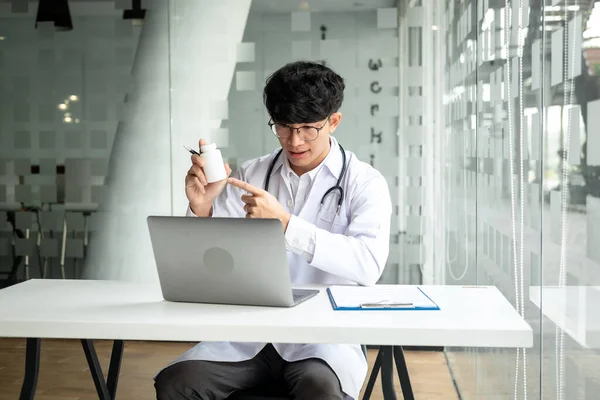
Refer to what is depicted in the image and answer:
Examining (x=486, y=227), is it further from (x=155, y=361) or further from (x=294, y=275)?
(x=155, y=361)

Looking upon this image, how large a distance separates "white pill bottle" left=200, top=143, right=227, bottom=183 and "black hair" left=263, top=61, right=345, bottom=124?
28 centimetres

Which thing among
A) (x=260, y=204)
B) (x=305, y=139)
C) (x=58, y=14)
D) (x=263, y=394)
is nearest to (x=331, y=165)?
(x=305, y=139)

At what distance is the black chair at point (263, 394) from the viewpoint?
1996 millimetres

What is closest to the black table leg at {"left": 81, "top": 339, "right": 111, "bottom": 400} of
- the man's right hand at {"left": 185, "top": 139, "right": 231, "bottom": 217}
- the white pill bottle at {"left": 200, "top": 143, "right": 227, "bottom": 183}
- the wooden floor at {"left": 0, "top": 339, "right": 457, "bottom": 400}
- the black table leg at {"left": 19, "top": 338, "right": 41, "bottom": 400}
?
the black table leg at {"left": 19, "top": 338, "right": 41, "bottom": 400}

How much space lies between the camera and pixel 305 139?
2.42 metres

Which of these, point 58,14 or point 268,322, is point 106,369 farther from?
point 268,322

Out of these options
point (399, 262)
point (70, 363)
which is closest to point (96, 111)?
point (70, 363)

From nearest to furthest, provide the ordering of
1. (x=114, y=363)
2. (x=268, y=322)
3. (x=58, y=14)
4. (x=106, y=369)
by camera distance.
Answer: (x=268, y=322) < (x=114, y=363) < (x=106, y=369) < (x=58, y=14)

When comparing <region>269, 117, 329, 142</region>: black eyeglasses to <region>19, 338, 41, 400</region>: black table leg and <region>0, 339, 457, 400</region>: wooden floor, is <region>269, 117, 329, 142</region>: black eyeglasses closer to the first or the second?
<region>19, 338, 41, 400</region>: black table leg

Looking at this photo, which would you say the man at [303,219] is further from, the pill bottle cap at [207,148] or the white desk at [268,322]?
the white desk at [268,322]

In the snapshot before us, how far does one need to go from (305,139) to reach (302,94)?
14 centimetres

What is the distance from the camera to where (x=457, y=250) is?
147 inches

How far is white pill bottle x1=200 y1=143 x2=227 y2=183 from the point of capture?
218cm

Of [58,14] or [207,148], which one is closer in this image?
[207,148]
